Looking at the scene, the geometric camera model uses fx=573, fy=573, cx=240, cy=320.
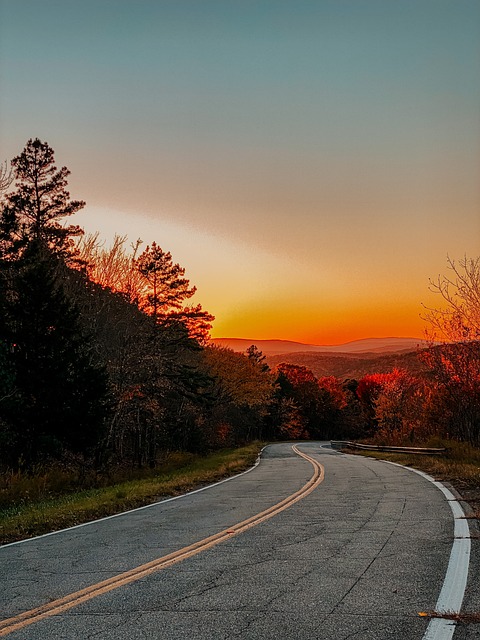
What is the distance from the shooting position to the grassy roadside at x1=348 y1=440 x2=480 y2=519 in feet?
42.3

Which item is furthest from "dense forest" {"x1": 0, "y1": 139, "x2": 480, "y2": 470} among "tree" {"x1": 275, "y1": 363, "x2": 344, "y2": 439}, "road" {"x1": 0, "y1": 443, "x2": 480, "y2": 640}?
"tree" {"x1": 275, "y1": 363, "x2": 344, "y2": 439}

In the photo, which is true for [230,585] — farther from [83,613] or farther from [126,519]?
[126,519]

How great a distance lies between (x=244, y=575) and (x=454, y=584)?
2225 mm

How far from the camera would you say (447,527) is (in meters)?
8.97

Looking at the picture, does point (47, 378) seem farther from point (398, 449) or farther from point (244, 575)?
point (244, 575)

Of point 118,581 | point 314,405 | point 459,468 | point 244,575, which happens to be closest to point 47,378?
point 459,468

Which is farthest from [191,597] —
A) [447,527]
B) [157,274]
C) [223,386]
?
[223,386]

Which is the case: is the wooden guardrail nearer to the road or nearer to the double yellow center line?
the road

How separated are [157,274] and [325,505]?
35.0m

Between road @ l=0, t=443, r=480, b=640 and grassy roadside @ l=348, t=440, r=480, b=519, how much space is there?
1.49 metres

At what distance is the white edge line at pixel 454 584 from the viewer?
456 centimetres

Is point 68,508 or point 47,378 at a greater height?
point 47,378

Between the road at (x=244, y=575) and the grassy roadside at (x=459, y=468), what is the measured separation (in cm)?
149

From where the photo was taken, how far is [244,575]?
644cm
